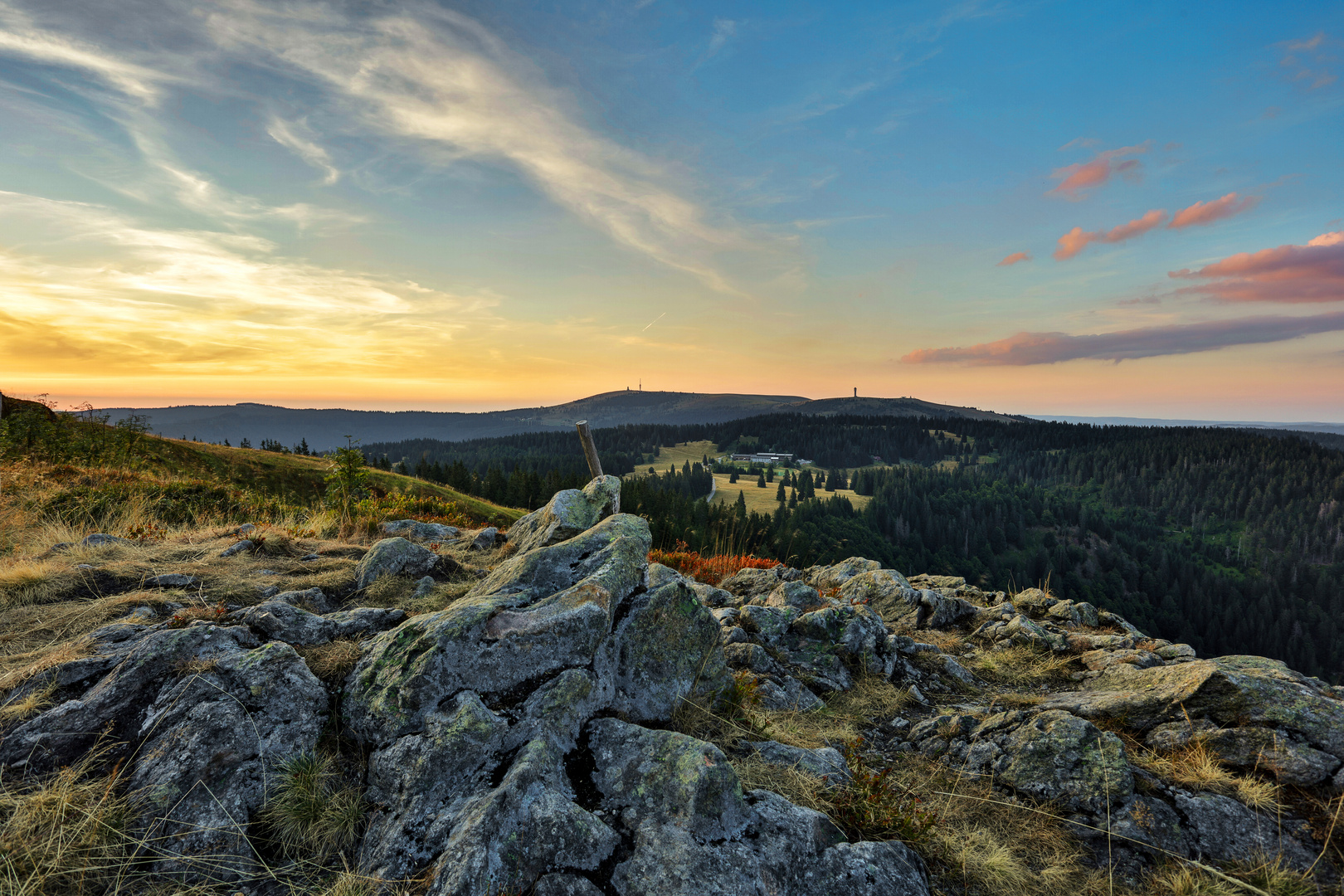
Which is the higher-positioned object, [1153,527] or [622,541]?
[622,541]

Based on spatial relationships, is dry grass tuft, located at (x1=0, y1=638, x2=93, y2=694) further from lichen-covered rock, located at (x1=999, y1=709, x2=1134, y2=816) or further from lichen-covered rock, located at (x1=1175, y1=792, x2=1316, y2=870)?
lichen-covered rock, located at (x1=1175, y1=792, x2=1316, y2=870)

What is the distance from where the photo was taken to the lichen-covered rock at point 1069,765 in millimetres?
5324

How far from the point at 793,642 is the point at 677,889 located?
619cm

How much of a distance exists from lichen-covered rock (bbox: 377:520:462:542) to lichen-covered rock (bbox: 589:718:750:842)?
929 cm

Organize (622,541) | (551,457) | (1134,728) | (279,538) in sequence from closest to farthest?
(1134,728) → (622,541) → (279,538) → (551,457)

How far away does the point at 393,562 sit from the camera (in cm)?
898

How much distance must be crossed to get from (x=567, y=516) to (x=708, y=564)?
799 cm

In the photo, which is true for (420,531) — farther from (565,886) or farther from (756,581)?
(565,886)

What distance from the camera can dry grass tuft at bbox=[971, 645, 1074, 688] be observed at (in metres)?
9.02

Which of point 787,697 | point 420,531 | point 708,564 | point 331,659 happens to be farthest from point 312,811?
point 708,564

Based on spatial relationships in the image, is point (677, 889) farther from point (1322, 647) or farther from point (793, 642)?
point (1322, 647)

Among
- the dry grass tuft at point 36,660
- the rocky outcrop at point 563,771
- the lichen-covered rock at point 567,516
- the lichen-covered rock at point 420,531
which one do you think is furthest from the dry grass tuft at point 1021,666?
the dry grass tuft at point 36,660

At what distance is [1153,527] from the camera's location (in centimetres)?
19125

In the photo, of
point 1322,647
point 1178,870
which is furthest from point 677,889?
point 1322,647
